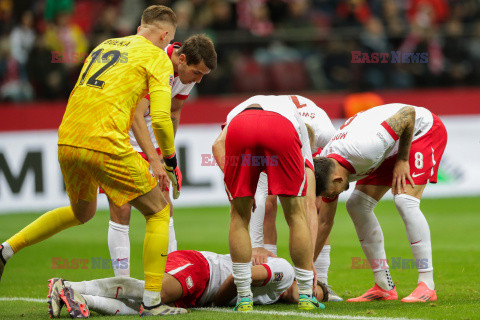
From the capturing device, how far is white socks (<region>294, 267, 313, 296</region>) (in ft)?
19.5

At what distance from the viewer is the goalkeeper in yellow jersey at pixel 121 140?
18.6ft

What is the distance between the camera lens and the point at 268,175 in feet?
19.3

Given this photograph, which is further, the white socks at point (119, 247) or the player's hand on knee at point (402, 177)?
the white socks at point (119, 247)

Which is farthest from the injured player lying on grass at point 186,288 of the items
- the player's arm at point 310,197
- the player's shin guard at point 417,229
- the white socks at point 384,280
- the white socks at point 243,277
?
the player's shin guard at point 417,229

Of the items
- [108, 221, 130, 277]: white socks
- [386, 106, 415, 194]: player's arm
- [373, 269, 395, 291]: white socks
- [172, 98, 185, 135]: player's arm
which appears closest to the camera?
[386, 106, 415, 194]: player's arm

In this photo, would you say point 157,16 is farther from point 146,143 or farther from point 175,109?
point 175,109

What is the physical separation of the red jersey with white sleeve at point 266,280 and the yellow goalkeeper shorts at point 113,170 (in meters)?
0.94

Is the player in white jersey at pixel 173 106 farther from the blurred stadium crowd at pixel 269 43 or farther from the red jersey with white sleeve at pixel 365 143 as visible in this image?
the blurred stadium crowd at pixel 269 43

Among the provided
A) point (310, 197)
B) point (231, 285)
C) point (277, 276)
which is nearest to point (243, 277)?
point (231, 285)

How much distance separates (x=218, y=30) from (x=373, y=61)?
325cm

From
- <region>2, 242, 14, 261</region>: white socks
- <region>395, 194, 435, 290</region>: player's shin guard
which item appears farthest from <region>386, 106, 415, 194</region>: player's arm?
<region>2, 242, 14, 261</region>: white socks

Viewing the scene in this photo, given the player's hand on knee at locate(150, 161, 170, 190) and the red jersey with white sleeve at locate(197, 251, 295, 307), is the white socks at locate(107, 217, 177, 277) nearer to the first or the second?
the player's hand on knee at locate(150, 161, 170, 190)

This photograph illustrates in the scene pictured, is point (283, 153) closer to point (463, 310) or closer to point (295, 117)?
point (295, 117)

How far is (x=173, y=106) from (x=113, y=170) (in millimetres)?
1988
